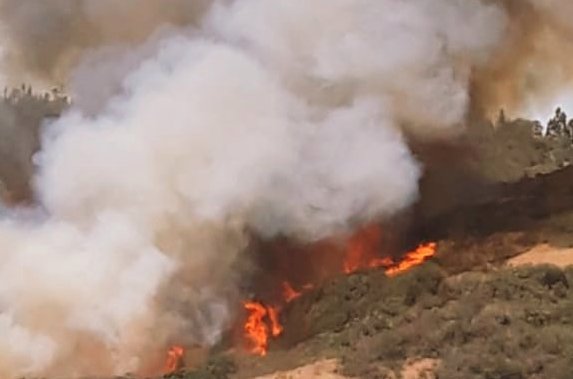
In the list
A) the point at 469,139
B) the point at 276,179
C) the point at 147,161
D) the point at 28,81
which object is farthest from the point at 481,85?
the point at 28,81

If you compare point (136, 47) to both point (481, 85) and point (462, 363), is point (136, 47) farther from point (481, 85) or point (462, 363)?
point (462, 363)

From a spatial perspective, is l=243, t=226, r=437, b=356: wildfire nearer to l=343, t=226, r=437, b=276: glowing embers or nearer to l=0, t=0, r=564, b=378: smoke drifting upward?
l=343, t=226, r=437, b=276: glowing embers

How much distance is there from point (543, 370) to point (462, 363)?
3.75 ft

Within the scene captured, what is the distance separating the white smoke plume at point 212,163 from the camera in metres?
18.6

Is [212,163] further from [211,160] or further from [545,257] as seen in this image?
[545,257]

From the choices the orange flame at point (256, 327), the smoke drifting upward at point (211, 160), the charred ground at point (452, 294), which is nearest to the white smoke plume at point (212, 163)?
the smoke drifting upward at point (211, 160)

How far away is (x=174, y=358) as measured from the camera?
19.1m

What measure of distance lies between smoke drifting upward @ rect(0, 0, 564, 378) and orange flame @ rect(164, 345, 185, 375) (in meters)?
0.21

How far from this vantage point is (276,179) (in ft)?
64.1

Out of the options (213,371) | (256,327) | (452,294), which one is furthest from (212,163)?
(452,294)

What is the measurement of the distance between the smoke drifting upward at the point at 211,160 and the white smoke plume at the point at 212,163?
0.03 meters

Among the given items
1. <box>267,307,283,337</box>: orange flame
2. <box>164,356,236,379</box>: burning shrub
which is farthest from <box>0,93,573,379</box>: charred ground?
<box>267,307,283,337</box>: orange flame

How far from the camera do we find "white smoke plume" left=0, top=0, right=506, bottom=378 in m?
18.6

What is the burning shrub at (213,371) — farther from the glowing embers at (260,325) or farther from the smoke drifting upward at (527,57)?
the smoke drifting upward at (527,57)
